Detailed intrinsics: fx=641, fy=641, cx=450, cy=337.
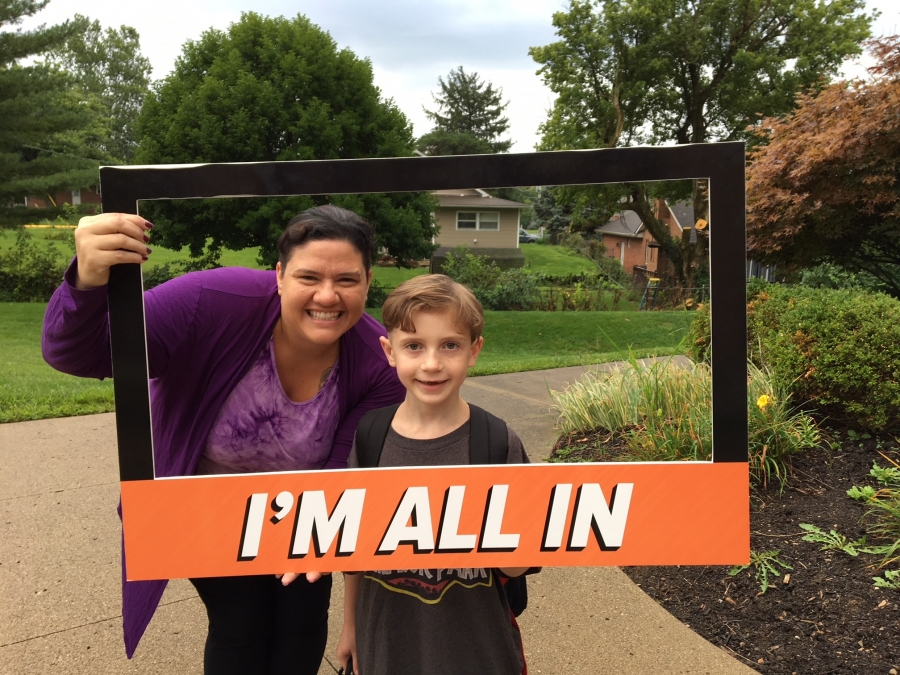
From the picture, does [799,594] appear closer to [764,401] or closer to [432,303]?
[764,401]

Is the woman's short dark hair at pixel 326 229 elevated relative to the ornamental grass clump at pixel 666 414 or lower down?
elevated

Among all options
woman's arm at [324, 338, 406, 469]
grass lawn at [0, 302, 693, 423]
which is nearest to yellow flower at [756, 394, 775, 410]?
grass lawn at [0, 302, 693, 423]

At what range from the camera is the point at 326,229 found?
4.83 feet

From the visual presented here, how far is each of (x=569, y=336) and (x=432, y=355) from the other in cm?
77

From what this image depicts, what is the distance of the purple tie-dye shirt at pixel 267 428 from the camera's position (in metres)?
1.67

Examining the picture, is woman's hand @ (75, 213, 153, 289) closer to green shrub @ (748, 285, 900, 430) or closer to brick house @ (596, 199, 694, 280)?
brick house @ (596, 199, 694, 280)

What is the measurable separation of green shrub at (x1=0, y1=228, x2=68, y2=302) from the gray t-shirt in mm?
14066

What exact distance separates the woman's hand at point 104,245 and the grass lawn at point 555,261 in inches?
38.7

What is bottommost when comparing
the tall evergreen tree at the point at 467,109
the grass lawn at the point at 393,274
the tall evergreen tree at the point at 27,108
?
the grass lawn at the point at 393,274

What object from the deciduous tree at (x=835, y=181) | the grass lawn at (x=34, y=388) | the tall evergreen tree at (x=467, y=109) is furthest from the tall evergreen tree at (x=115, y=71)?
the deciduous tree at (x=835, y=181)

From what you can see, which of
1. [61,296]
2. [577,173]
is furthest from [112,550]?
[577,173]

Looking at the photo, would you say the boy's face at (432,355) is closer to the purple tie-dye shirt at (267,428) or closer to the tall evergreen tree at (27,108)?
the purple tie-dye shirt at (267,428)

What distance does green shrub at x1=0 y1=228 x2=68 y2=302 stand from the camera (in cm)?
1371

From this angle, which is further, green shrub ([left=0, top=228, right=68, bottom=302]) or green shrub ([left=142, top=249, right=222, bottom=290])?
green shrub ([left=0, top=228, right=68, bottom=302])
